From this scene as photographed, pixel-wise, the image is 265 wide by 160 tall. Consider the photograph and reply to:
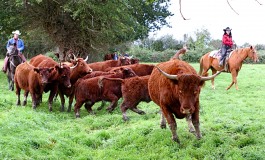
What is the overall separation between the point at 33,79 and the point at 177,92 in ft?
21.8

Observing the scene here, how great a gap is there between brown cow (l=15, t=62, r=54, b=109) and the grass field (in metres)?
1.35

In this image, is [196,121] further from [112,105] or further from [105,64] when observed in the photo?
[105,64]

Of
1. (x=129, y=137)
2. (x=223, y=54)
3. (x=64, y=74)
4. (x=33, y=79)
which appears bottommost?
(x=129, y=137)

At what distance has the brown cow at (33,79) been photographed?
475 inches

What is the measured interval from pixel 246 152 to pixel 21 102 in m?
9.01

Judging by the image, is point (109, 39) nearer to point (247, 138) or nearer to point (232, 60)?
point (232, 60)

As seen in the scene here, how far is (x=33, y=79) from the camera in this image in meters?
12.5

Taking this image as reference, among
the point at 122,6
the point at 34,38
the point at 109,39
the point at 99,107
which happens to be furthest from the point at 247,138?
the point at 34,38

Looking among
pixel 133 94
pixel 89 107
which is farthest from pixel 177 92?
pixel 89 107

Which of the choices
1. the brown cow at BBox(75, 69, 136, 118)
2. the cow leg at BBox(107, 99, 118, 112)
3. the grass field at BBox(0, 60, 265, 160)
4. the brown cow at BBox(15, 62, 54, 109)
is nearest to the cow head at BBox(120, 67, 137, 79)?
the brown cow at BBox(75, 69, 136, 118)

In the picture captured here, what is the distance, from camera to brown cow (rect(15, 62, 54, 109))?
12062 millimetres

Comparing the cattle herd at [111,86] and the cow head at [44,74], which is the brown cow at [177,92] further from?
the cow head at [44,74]

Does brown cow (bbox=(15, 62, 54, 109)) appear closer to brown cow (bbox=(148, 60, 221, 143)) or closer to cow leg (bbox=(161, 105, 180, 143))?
brown cow (bbox=(148, 60, 221, 143))

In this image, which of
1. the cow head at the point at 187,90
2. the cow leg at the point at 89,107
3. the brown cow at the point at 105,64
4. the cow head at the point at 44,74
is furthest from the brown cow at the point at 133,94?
the brown cow at the point at 105,64
